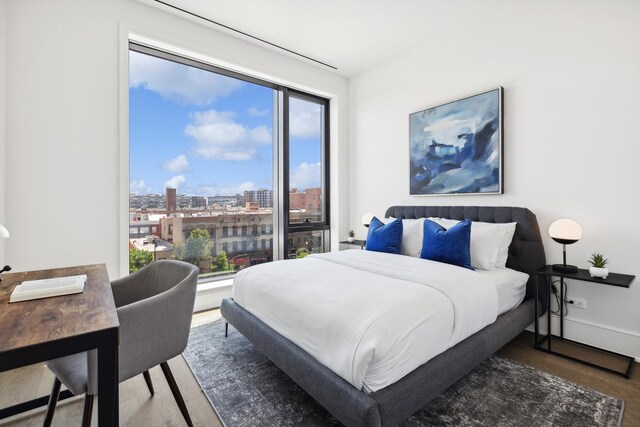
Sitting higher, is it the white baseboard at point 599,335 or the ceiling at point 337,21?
the ceiling at point 337,21

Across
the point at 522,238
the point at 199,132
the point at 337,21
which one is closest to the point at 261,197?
the point at 199,132

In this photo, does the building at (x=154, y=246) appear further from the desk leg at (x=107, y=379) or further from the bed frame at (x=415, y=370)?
the desk leg at (x=107, y=379)

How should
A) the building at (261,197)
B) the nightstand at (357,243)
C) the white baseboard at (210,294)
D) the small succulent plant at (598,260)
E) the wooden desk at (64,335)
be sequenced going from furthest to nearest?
the nightstand at (357,243) < the building at (261,197) < the white baseboard at (210,294) < the small succulent plant at (598,260) < the wooden desk at (64,335)

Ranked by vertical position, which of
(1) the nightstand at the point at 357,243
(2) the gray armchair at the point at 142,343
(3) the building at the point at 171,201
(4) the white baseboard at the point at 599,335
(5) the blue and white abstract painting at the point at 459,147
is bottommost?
(4) the white baseboard at the point at 599,335

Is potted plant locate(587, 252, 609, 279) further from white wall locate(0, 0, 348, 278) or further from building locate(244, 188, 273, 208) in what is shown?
white wall locate(0, 0, 348, 278)

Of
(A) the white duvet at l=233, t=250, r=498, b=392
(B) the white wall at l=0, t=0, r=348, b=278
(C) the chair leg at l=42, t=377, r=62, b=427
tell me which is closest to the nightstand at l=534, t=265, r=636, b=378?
(A) the white duvet at l=233, t=250, r=498, b=392

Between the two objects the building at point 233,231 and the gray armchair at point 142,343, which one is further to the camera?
the building at point 233,231

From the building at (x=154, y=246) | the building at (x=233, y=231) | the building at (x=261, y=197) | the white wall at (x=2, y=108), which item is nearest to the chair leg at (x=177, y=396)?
the white wall at (x=2, y=108)

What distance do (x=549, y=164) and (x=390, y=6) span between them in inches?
83.1

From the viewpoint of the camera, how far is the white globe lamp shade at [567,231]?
2.37 metres

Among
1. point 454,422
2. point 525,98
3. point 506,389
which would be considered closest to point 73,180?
point 454,422

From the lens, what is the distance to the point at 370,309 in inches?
62.7

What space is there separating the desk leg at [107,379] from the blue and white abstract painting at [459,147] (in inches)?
127

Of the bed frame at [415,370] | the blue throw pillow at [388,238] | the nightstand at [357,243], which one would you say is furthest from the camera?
the nightstand at [357,243]
